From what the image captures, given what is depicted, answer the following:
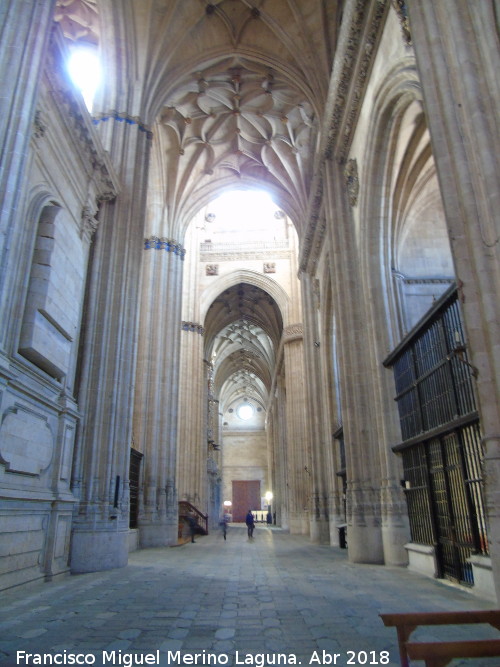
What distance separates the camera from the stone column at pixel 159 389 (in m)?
15.8

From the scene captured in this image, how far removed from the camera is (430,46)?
6.15 meters

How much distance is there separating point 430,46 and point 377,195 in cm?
526

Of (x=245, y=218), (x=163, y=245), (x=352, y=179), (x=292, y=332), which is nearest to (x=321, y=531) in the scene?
(x=352, y=179)

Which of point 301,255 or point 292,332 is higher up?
point 301,255

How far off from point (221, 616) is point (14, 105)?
21.7 feet

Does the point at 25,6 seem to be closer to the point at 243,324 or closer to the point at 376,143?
the point at 376,143

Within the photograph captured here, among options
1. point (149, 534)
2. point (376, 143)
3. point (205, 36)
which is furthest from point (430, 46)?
point (149, 534)

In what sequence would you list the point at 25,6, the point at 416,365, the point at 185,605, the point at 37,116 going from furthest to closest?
the point at 416,365
the point at 37,116
the point at 25,6
the point at 185,605

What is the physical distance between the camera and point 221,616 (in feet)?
16.2

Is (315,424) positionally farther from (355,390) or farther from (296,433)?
(355,390)

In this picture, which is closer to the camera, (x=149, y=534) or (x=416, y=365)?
(x=416, y=365)

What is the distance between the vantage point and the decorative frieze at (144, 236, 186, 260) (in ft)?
62.3

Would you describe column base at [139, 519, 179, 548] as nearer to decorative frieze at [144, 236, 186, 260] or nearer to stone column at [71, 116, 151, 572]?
stone column at [71, 116, 151, 572]

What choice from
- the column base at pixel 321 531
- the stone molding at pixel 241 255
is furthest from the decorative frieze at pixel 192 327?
the column base at pixel 321 531
